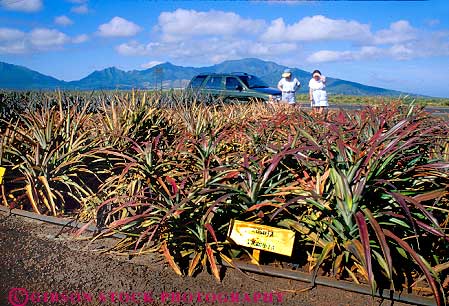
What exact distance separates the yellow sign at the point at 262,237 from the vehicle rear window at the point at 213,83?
13.7 m

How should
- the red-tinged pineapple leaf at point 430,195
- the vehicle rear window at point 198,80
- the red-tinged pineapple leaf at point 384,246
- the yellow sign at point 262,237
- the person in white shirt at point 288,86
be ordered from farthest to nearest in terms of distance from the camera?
the vehicle rear window at point 198,80 → the person in white shirt at point 288,86 → the yellow sign at point 262,237 → the red-tinged pineapple leaf at point 430,195 → the red-tinged pineapple leaf at point 384,246

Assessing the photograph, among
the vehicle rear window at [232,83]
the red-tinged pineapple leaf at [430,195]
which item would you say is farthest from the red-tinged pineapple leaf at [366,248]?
the vehicle rear window at [232,83]

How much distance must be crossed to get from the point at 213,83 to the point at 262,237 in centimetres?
1411

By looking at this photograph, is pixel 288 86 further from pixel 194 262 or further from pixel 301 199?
pixel 194 262

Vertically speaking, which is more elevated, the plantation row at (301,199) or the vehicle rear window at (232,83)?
the vehicle rear window at (232,83)

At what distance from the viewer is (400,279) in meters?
2.93

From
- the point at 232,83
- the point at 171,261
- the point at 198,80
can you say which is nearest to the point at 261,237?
the point at 171,261

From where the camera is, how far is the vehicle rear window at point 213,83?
16.5m

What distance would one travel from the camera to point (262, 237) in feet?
9.72

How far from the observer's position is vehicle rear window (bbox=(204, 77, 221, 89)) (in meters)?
16.5

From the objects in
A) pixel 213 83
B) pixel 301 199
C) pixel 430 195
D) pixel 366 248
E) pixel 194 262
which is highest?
pixel 213 83

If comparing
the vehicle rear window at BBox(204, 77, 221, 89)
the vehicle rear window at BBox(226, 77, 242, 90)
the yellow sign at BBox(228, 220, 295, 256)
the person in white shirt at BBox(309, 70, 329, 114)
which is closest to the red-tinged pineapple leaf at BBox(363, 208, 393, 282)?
the yellow sign at BBox(228, 220, 295, 256)

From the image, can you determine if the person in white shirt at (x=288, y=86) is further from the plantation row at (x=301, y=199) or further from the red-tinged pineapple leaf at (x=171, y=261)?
the red-tinged pineapple leaf at (x=171, y=261)

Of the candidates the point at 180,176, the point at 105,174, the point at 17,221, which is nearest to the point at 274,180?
the point at 180,176
